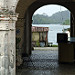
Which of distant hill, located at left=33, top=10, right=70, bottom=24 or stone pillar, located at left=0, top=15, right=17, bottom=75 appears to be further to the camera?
distant hill, located at left=33, top=10, right=70, bottom=24

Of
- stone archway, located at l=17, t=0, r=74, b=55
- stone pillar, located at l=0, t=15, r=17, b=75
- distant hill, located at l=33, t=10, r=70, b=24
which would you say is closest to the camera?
stone pillar, located at l=0, t=15, r=17, b=75

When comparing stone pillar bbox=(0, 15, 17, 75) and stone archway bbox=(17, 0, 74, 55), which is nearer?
stone pillar bbox=(0, 15, 17, 75)

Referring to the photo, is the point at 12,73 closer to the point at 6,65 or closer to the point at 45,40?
the point at 6,65

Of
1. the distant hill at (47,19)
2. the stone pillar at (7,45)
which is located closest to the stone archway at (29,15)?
the stone pillar at (7,45)

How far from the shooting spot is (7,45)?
7.76 m

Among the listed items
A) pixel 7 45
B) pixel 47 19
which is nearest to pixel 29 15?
pixel 7 45

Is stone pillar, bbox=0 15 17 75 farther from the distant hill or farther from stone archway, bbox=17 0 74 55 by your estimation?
the distant hill

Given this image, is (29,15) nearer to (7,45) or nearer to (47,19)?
(7,45)

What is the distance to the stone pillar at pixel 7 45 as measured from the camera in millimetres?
7664

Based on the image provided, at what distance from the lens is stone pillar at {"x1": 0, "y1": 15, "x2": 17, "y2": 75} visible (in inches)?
302

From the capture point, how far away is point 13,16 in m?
7.82

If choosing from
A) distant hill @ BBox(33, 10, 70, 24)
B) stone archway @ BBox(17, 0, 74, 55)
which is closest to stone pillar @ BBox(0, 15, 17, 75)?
stone archway @ BBox(17, 0, 74, 55)

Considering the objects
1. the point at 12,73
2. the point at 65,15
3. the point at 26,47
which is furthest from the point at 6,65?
the point at 65,15

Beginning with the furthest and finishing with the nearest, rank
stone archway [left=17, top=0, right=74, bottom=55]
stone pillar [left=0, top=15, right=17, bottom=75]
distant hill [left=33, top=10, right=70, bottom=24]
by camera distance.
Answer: distant hill [left=33, top=10, right=70, bottom=24] < stone archway [left=17, top=0, right=74, bottom=55] < stone pillar [left=0, top=15, right=17, bottom=75]
